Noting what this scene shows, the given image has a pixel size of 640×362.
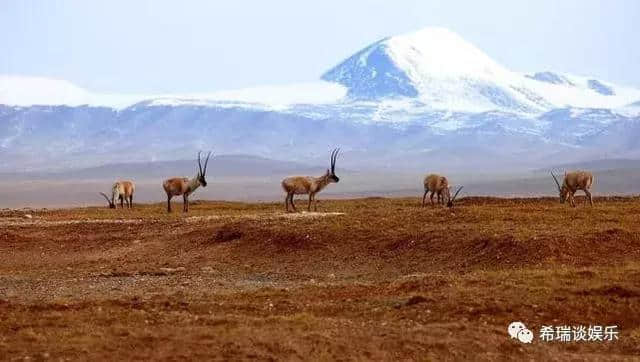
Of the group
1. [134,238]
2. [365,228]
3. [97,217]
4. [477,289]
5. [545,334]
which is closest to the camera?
[545,334]

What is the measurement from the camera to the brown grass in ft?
Result: 57.0

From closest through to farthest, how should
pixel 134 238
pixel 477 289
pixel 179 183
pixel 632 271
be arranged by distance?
pixel 477 289 < pixel 632 271 < pixel 134 238 < pixel 179 183

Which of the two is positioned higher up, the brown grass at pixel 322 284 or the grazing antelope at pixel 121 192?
the grazing antelope at pixel 121 192

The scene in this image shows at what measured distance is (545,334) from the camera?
1841 centimetres

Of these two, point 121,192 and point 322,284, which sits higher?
point 121,192

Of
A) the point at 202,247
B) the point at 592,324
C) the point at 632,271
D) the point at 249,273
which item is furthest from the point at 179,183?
the point at 592,324

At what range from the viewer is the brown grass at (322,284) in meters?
17.4

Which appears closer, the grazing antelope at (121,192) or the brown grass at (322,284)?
the brown grass at (322,284)

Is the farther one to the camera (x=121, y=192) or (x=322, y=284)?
(x=121, y=192)

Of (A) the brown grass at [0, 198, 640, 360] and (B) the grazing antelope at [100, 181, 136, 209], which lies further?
(B) the grazing antelope at [100, 181, 136, 209]

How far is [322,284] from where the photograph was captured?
2528 centimetres

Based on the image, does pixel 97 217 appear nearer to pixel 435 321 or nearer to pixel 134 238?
pixel 134 238

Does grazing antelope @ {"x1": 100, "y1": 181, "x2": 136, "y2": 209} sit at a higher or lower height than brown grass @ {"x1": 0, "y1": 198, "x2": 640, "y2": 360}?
higher

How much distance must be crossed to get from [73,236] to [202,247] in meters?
6.05
